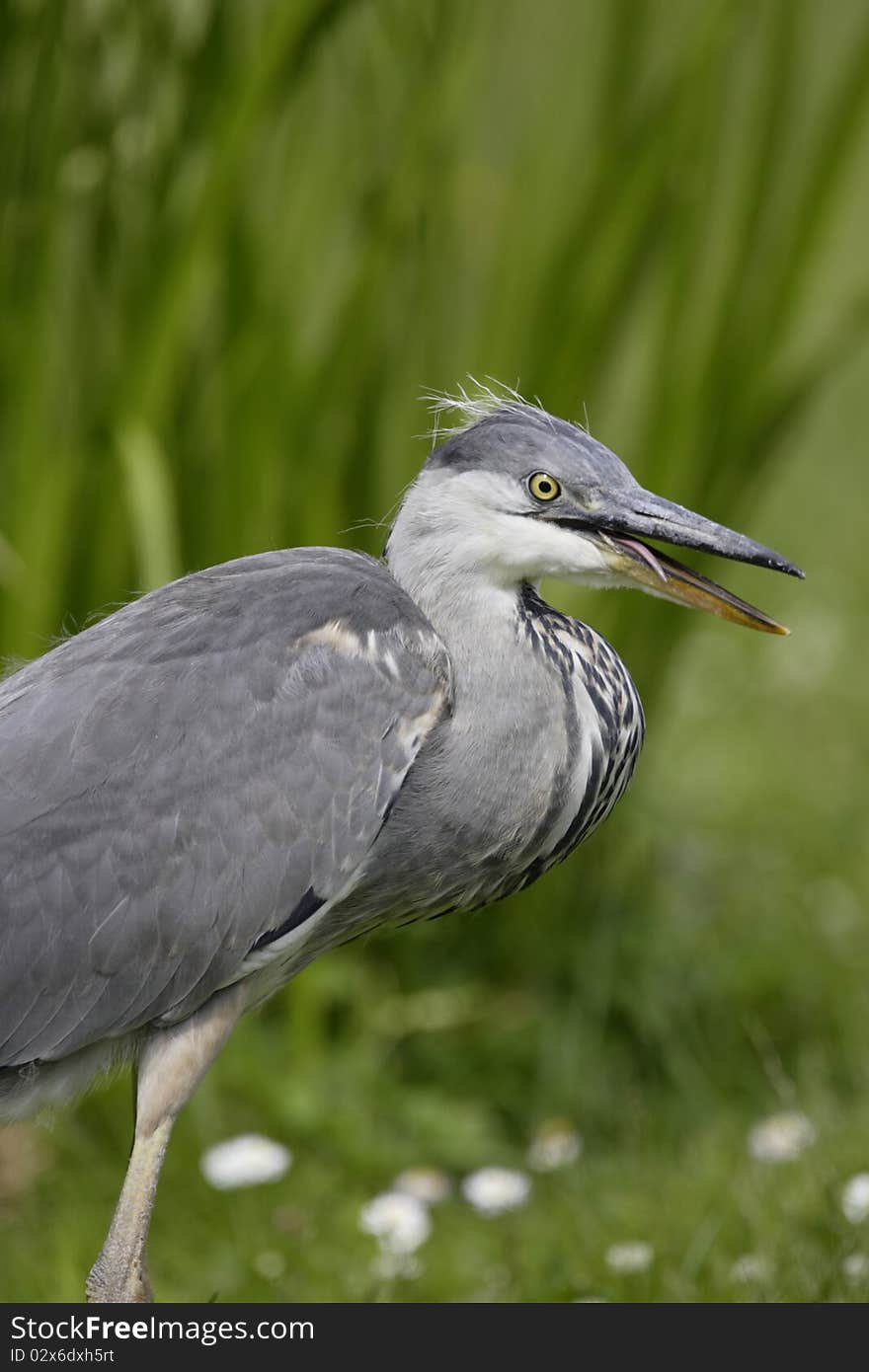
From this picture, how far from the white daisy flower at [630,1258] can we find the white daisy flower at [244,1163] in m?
0.70

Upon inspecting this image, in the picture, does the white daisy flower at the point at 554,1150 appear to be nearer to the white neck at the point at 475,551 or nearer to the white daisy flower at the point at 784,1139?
the white daisy flower at the point at 784,1139

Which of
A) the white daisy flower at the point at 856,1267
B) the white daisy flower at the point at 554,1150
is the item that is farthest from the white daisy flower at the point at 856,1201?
the white daisy flower at the point at 554,1150

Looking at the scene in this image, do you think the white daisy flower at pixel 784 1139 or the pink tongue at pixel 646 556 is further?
the white daisy flower at pixel 784 1139

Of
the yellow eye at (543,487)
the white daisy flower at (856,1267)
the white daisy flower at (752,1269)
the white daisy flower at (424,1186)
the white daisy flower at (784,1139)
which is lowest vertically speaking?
the white daisy flower at (424,1186)

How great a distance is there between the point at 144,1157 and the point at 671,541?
1.24m

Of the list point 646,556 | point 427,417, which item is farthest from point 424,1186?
point 427,417

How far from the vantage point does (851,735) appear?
640 centimetres

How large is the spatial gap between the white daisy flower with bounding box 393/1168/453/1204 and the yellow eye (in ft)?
5.20

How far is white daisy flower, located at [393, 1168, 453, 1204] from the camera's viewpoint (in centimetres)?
349

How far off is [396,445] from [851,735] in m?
2.84

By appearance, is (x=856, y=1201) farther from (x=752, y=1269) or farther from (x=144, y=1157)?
(x=144, y=1157)

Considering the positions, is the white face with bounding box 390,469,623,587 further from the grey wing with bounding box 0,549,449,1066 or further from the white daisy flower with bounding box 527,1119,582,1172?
the white daisy flower with bounding box 527,1119,582,1172

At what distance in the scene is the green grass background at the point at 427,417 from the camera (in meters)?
3.49
